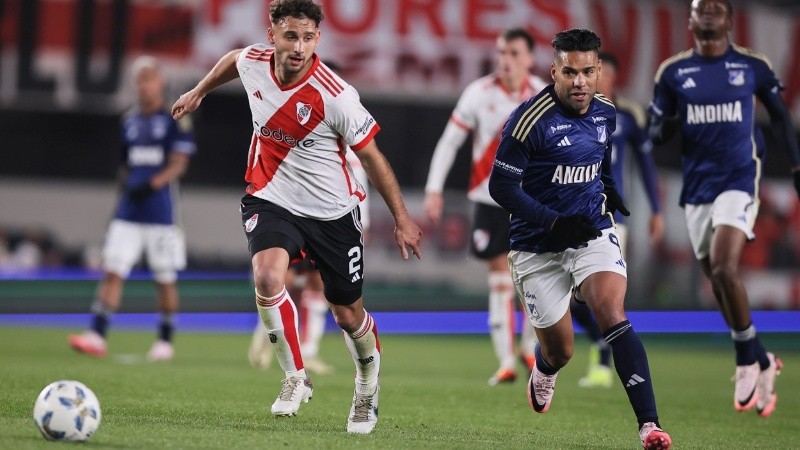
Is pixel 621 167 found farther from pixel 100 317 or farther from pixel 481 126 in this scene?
pixel 100 317

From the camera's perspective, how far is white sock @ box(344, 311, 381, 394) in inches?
265

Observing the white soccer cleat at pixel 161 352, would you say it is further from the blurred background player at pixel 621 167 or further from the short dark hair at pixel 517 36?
the short dark hair at pixel 517 36

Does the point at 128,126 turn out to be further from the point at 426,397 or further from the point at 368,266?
the point at 368,266

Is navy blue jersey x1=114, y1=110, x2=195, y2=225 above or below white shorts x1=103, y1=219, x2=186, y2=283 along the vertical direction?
above

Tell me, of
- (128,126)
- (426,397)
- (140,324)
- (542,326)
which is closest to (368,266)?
(140,324)

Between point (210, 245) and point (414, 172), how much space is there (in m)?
3.55

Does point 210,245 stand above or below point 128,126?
below

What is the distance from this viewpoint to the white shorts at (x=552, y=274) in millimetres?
6621

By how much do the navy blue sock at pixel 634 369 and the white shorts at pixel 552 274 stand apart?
0.38m

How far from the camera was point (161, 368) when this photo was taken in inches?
412

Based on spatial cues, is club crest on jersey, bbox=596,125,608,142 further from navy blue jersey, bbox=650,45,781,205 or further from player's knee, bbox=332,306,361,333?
navy blue jersey, bbox=650,45,781,205

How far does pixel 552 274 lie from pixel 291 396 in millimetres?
1496

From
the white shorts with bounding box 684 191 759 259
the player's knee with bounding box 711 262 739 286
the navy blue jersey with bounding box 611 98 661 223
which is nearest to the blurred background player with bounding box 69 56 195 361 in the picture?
the navy blue jersey with bounding box 611 98 661 223

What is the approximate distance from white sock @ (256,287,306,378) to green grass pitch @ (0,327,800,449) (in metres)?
0.33
